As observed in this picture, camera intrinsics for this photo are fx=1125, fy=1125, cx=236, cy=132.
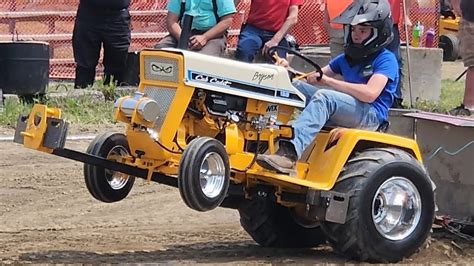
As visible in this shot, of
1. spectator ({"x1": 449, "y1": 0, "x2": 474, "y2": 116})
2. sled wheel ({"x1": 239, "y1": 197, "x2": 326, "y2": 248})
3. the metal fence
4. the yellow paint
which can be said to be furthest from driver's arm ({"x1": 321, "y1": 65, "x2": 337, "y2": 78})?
the metal fence

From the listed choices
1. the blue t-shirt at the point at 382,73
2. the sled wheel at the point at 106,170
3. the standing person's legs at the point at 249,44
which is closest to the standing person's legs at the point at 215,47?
the standing person's legs at the point at 249,44

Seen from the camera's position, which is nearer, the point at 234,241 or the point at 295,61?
the point at 234,241

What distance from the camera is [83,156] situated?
6836mm

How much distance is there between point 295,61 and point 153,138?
7.88 meters

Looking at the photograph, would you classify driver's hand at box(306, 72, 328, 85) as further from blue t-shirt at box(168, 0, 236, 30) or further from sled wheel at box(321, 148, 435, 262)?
blue t-shirt at box(168, 0, 236, 30)

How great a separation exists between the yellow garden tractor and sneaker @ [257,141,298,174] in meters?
0.04

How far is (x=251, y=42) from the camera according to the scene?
38.1ft

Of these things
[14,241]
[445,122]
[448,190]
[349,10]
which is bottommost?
[14,241]

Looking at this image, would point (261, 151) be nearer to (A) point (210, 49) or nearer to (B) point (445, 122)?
(B) point (445, 122)

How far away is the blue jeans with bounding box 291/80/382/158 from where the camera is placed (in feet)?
23.5

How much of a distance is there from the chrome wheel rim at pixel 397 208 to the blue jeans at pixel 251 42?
445cm

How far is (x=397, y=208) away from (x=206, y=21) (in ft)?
12.9

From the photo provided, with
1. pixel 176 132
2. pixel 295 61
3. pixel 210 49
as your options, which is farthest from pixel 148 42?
pixel 176 132

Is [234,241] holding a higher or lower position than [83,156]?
lower
